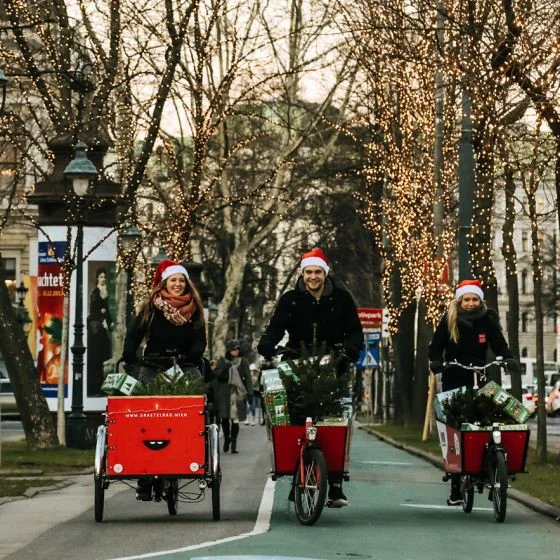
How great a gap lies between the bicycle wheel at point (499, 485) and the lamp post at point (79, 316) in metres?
14.4

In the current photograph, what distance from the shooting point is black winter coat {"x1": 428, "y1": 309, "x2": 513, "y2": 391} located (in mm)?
15039

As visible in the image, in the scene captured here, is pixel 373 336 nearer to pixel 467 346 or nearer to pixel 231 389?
pixel 231 389

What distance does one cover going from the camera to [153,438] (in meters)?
13.5

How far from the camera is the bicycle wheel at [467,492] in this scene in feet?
48.0

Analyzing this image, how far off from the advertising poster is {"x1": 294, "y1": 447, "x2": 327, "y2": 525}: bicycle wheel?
1654 cm

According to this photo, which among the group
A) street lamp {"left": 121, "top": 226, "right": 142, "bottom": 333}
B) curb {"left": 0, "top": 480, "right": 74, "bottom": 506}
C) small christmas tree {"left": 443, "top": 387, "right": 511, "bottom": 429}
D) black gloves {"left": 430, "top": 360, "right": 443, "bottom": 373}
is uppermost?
street lamp {"left": 121, "top": 226, "right": 142, "bottom": 333}

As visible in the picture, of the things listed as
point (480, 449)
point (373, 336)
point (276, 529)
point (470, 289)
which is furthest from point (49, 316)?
point (373, 336)

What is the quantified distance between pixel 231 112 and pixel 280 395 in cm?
2208

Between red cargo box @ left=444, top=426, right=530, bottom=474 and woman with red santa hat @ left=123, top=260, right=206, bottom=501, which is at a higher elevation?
woman with red santa hat @ left=123, top=260, right=206, bottom=501

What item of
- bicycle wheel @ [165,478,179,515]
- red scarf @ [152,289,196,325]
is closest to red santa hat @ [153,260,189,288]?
red scarf @ [152,289,196,325]

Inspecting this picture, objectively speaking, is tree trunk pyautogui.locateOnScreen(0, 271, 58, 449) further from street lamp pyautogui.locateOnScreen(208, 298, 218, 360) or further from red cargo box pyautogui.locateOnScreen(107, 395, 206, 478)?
street lamp pyautogui.locateOnScreen(208, 298, 218, 360)

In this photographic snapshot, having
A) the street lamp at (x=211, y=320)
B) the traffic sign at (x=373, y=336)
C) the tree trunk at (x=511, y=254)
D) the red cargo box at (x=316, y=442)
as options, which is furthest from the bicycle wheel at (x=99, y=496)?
the street lamp at (x=211, y=320)

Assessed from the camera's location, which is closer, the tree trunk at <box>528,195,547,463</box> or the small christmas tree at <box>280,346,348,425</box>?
the small christmas tree at <box>280,346,348,425</box>

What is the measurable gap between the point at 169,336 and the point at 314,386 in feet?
4.42
